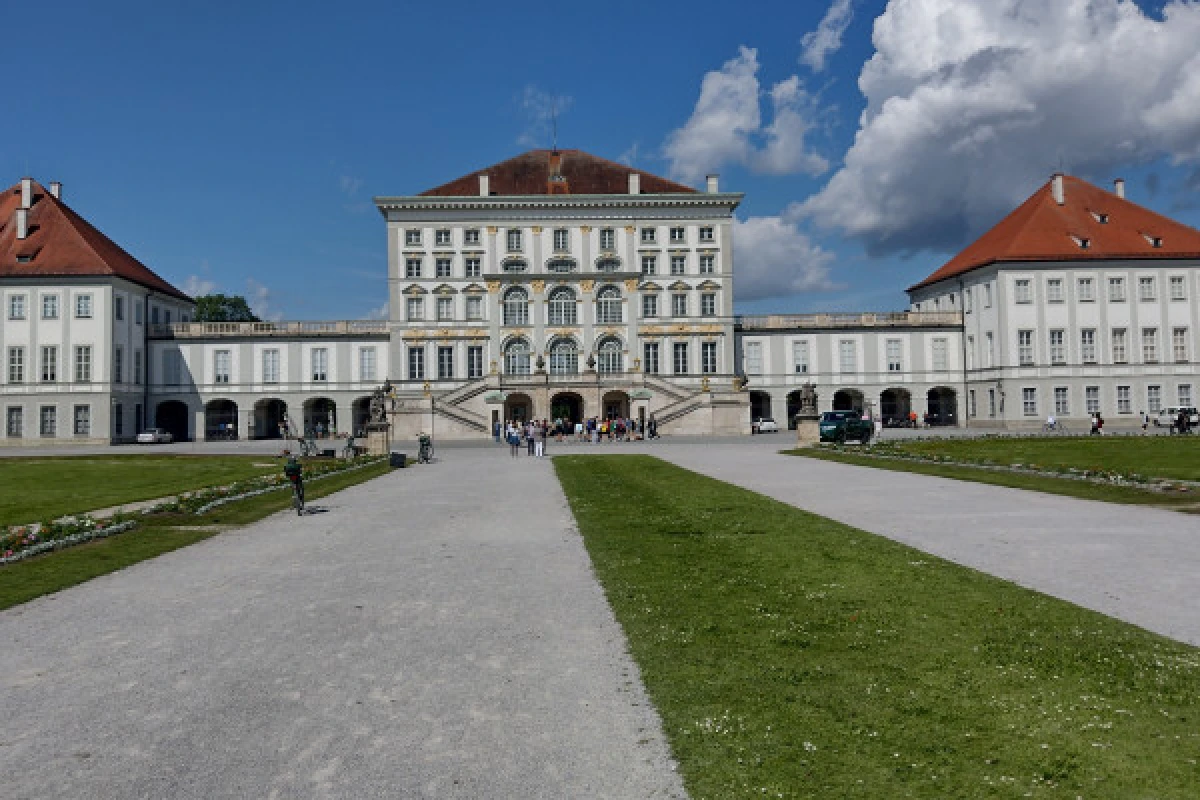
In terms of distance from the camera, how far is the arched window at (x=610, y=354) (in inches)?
2589

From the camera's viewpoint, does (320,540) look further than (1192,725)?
Yes

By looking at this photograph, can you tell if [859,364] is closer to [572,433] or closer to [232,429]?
[572,433]

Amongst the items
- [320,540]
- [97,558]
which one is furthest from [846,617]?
[97,558]

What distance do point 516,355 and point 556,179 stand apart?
14.7 m

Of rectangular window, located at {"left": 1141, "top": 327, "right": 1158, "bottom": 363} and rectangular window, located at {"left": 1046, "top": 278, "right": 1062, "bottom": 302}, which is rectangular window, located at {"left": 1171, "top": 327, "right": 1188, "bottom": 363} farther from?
rectangular window, located at {"left": 1046, "top": 278, "right": 1062, "bottom": 302}

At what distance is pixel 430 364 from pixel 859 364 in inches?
1292

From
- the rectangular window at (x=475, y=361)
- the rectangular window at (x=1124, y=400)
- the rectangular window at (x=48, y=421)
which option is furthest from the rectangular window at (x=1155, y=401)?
the rectangular window at (x=48, y=421)

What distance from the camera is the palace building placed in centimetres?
5962

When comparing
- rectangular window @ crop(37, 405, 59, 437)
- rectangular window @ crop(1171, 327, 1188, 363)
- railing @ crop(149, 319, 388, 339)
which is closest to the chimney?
rectangular window @ crop(1171, 327, 1188, 363)

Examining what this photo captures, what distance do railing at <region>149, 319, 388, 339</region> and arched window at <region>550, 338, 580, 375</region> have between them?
1315cm

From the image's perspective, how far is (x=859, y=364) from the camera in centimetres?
6812

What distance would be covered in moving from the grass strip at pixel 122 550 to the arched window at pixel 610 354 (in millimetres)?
46466

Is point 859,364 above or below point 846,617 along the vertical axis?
above

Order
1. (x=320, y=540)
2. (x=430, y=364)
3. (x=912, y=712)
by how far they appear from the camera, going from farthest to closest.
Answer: (x=430, y=364)
(x=320, y=540)
(x=912, y=712)
